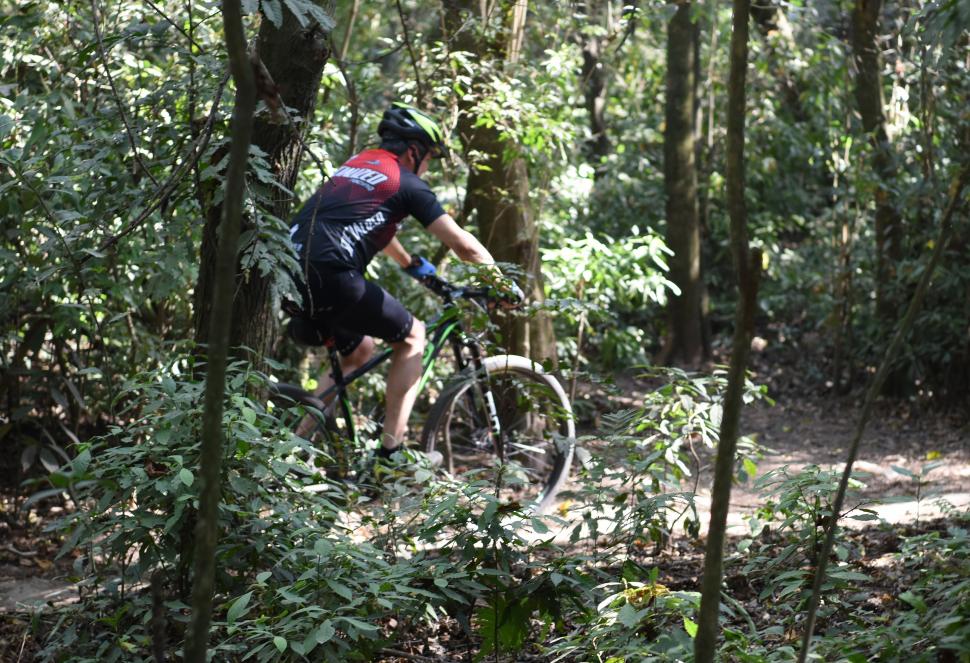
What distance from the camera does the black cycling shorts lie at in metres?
4.92

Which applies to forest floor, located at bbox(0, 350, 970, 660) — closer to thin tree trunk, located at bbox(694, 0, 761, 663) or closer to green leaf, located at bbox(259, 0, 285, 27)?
thin tree trunk, located at bbox(694, 0, 761, 663)

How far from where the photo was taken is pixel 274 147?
12.8 ft

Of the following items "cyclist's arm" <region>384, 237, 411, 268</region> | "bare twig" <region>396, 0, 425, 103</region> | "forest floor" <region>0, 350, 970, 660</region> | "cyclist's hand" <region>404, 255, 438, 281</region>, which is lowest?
"forest floor" <region>0, 350, 970, 660</region>

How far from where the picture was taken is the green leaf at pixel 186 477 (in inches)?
113

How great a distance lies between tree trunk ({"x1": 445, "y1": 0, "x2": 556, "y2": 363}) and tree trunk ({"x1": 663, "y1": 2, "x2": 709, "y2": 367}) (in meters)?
3.25

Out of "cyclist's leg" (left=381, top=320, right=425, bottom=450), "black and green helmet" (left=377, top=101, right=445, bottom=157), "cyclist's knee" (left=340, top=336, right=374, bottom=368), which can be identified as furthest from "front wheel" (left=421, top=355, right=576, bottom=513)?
"black and green helmet" (left=377, top=101, right=445, bottom=157)

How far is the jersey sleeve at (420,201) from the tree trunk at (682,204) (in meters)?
5.05

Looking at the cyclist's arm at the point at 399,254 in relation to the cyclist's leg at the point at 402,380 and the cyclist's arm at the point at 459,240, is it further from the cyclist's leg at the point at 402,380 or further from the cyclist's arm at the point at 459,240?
the cyclist's arm at the point at 459,240

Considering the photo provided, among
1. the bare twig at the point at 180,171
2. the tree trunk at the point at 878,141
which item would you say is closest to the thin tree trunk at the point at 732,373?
the bare twig at the point at 180,171

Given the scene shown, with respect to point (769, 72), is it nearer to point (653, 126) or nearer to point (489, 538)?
point (653, 126)

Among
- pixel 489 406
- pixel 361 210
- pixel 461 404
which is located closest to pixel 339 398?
pixel 461 404

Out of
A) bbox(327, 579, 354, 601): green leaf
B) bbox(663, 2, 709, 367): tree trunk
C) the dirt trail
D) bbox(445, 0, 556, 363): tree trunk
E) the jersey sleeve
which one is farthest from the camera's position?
bbox(663, 2, 709, 367): tree trunk

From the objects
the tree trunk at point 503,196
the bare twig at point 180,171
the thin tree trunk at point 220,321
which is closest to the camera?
the thin tree trunk at point 220,321

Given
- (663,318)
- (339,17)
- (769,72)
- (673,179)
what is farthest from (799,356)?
(339,17)
